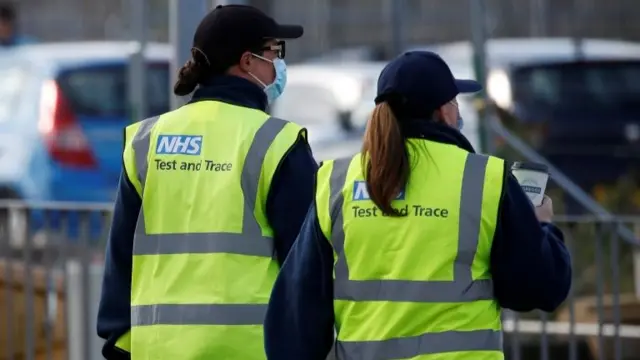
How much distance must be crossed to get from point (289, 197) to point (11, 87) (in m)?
8.94

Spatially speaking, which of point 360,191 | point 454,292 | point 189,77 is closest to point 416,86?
point 360,191

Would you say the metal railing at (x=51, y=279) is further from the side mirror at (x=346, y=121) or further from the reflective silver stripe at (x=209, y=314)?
the side mirror at (x=346, y=121)

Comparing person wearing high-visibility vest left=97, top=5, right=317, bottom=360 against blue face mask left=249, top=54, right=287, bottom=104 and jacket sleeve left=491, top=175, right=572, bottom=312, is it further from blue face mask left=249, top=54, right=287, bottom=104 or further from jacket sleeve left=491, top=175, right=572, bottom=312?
jacket sleeve left=491, top=175, right=572, bottom=312

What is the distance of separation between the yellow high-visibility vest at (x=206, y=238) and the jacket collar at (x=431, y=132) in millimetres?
491

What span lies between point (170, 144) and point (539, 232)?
3.42 feet

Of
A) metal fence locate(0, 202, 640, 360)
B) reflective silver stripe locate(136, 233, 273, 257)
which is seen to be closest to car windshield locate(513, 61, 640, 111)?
metal fence locate(0, 202, 640, 360)

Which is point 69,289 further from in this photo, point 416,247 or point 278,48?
point 416,247

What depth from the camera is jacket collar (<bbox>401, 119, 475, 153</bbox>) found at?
142 inches

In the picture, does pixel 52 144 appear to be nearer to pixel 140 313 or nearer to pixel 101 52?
pixel 101 52

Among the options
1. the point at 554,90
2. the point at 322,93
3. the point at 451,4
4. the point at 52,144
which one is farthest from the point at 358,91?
the point at 451,4

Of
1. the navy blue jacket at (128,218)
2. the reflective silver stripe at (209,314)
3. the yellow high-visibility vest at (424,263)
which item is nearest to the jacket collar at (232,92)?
the navy blue jacket at (128,218)

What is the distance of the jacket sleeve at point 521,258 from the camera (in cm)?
352

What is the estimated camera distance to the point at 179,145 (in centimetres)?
408

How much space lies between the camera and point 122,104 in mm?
12992
